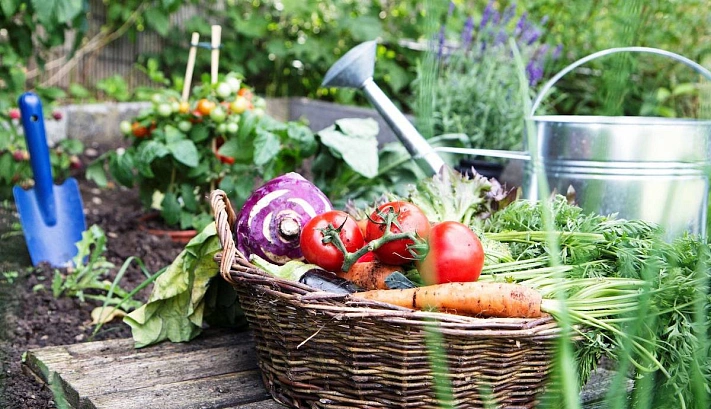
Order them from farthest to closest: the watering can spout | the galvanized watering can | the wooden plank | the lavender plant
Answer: the lavender plant
the watering can spout
the galvanized watering can
the wooden plank

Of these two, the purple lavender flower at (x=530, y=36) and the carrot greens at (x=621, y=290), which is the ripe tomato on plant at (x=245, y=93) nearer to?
the purple lavender flower at (x=530, y=36)

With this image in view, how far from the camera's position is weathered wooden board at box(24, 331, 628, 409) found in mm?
1461

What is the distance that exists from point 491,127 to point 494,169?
545mm

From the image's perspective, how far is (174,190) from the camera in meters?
3.00

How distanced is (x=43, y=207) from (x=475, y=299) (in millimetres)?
1955

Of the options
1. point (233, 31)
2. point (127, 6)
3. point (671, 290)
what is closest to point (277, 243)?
point (671, 290)

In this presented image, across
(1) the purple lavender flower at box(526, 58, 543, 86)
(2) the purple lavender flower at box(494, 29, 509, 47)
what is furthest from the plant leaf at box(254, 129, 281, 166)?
(2) the purple lavender flower at box(494, 29, 509, 47)

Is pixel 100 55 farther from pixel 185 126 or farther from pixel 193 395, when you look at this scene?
pixel 193 395

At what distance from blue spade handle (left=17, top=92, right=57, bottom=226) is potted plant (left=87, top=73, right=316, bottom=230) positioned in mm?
283

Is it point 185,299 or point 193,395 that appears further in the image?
point 185,299

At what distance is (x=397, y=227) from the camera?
1.38 metres

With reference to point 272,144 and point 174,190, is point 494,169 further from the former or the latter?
point 174,190

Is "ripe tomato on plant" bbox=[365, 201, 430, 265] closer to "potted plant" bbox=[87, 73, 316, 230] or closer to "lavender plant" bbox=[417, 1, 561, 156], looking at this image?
"potted plant" bbox=[87, 73, 316, 230]

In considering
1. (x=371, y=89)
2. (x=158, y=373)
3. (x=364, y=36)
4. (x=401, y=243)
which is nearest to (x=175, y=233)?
(x=371, y=89)
